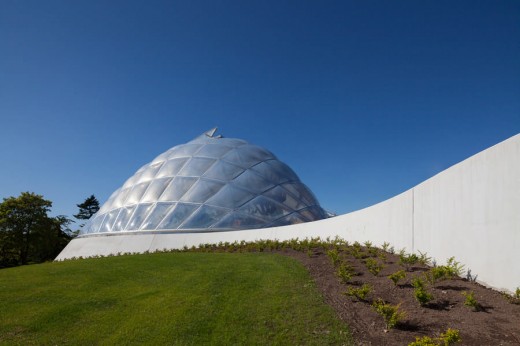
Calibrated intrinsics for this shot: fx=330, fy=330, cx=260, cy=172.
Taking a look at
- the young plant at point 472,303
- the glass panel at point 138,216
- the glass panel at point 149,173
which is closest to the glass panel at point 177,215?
the glass panel at point 138,216

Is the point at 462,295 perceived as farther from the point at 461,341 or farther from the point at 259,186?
the point at 259,186

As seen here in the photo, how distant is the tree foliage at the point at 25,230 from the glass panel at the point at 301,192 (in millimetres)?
25992

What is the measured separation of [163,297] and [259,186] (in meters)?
15.9

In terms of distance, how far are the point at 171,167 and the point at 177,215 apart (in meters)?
5.46

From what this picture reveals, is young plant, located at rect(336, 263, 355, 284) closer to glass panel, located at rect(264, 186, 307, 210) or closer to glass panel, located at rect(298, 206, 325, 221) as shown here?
glass panel, located at rect(264, 186, 307, 210)

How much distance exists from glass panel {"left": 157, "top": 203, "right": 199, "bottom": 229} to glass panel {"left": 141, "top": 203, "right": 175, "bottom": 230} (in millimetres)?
374

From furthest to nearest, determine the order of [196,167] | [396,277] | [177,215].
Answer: [196,167] < [177,215] < [396,277]

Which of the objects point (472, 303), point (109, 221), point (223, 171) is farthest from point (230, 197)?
point (472, 303)

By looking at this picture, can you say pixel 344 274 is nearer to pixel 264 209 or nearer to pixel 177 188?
pixel 264 209

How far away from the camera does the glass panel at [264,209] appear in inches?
837

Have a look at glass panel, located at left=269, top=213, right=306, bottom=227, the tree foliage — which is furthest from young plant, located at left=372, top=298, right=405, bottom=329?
the tree foliage

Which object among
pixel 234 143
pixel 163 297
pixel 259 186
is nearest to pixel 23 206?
pixel 234 143

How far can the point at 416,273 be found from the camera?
7.42 m

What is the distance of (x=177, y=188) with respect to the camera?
912 inches
